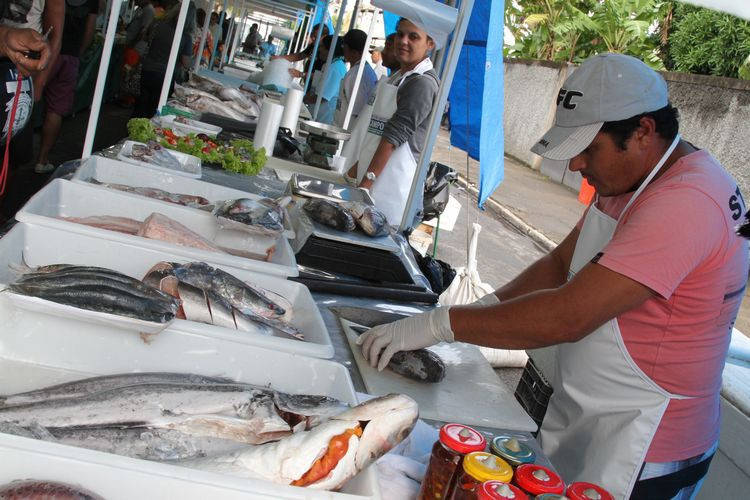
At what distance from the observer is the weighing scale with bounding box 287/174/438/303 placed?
2.61 meters

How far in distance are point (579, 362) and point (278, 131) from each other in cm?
323

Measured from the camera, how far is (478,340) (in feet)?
7.07

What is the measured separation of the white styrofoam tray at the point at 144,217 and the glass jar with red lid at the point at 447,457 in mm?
1018

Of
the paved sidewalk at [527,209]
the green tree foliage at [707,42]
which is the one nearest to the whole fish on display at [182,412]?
the paved sidewalk at [527,209]

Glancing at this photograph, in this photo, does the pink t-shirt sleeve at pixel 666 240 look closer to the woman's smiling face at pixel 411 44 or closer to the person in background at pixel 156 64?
the woman's smiling face at pixel 411 44

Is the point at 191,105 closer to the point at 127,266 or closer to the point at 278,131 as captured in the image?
the point at 278,131

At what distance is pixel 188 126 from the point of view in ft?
15.0

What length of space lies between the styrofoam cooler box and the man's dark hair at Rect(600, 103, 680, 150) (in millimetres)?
1062

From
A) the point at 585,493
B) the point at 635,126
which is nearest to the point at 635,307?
the point at 635,126

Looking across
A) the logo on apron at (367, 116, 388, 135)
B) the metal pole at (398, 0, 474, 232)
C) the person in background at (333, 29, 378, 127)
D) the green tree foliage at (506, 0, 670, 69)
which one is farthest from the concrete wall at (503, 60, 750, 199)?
the metal pole at (398, 0, 474, 232)

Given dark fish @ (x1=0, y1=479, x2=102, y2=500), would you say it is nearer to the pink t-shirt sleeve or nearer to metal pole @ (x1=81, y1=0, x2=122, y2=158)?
the pink t-shirt sleeve

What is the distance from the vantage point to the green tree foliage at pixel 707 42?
49.8 ft

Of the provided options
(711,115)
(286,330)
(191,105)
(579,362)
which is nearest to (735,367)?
(579,362)

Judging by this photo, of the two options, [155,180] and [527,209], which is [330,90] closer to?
[155,180]
